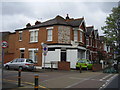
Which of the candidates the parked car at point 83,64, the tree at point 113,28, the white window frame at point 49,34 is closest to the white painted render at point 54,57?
the white window frame at point 49,34

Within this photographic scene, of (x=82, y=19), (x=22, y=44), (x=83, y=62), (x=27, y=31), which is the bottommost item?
(x=83, y=62)

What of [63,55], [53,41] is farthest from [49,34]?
[63,55]

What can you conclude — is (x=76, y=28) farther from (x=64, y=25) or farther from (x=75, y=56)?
(x=75, y=56)

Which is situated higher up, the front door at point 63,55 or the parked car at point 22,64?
the front door at point 63,55

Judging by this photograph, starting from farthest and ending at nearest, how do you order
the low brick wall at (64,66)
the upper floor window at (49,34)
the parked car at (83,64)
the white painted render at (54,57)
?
the upper floor window at (49,34) < the parked car at (83,64) < the white painted render at (54,57) < the low brick wall at (64,66)

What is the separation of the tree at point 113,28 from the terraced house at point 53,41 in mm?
4214

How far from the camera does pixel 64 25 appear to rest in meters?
27.0

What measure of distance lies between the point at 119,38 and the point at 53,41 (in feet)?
33.9

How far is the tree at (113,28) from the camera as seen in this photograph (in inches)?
1103

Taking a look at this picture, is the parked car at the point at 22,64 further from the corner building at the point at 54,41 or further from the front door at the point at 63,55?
the front door at the point at 63,55

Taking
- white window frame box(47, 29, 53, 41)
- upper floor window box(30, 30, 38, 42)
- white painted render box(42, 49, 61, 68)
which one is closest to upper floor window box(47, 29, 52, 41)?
white window frame box(47, 29, 53, 41)

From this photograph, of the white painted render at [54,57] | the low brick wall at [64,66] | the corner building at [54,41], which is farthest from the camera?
the corner building at [54,41]

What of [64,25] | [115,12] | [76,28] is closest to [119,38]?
[115,12]

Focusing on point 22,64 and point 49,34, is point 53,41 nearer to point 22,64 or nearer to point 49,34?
point 49,34
